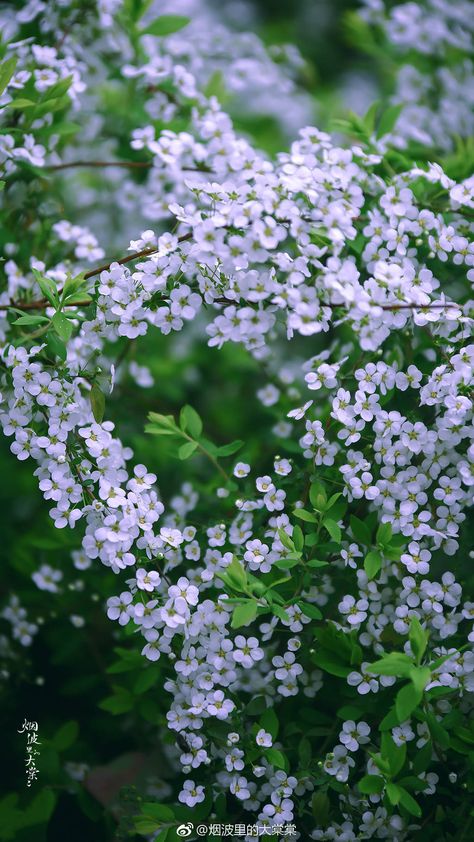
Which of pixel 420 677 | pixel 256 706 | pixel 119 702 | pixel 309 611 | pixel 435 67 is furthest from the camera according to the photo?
pixel 435 67

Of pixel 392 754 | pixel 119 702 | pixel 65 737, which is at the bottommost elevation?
pixel 65 737

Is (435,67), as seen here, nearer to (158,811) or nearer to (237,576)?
(237,576)

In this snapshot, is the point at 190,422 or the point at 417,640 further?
the point at 190,422

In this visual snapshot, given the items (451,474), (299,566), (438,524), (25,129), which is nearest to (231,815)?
(299,566)

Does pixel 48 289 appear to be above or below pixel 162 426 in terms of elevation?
above

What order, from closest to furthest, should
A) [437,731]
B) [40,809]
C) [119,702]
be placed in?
1. [437,731]
2. [40,809]
3. [119,702]

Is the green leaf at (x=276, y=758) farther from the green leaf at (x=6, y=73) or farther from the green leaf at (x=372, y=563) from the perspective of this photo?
the green leaf at (x=6, y=73)

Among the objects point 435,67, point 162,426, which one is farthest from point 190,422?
point 435,67
